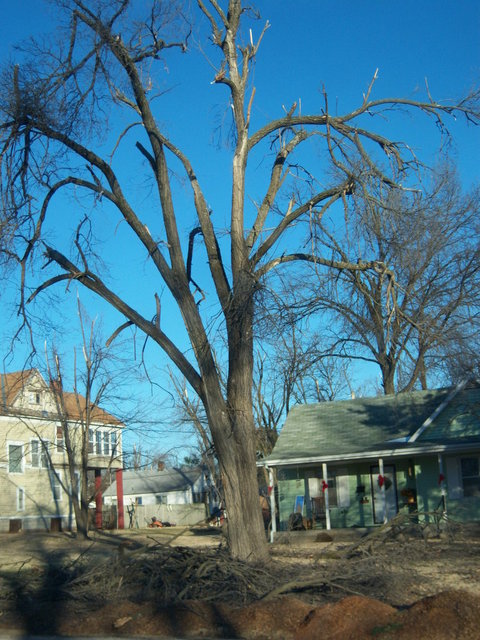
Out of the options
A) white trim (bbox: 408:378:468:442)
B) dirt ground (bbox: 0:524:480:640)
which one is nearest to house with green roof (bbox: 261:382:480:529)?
white trim (bbox: 408:378:468:442)

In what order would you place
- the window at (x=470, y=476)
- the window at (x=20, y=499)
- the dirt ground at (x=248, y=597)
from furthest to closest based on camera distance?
the window at (x=20, y=499) → the window at (x=470, y=476) → the dirt ground at (x=248, y=597)

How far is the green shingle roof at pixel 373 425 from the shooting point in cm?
2388

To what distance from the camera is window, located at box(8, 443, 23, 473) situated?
3488 cm

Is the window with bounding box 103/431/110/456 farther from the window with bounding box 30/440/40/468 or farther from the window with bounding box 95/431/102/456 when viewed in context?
the window with bounding box 30/440/40/468

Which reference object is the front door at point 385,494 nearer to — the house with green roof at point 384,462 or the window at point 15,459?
the house with green roof at point 384,462

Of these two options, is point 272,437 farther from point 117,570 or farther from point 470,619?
point 470,619

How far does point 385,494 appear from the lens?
24.1 meters

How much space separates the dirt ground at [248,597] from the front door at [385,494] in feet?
36.2

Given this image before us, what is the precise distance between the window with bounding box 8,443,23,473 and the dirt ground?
2334cm

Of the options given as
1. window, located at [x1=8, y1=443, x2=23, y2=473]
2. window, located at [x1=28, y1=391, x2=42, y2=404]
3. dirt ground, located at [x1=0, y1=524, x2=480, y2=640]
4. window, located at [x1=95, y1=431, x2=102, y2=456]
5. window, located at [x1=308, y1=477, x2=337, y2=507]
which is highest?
window, located at [x1=28, y1=391, x2=42, y2=404]

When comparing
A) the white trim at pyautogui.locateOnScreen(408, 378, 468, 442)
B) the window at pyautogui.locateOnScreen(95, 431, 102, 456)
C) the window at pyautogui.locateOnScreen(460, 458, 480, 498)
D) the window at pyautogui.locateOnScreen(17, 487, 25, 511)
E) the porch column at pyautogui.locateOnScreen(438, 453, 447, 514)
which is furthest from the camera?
the window at pyautogui.locateOnScreen(95, 431, 102, 456)

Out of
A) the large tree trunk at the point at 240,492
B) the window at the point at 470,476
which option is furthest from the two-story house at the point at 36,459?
the large tree trunk at the point at 240,492

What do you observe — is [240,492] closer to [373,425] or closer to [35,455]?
[373,425]

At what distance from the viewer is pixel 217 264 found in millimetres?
12336
